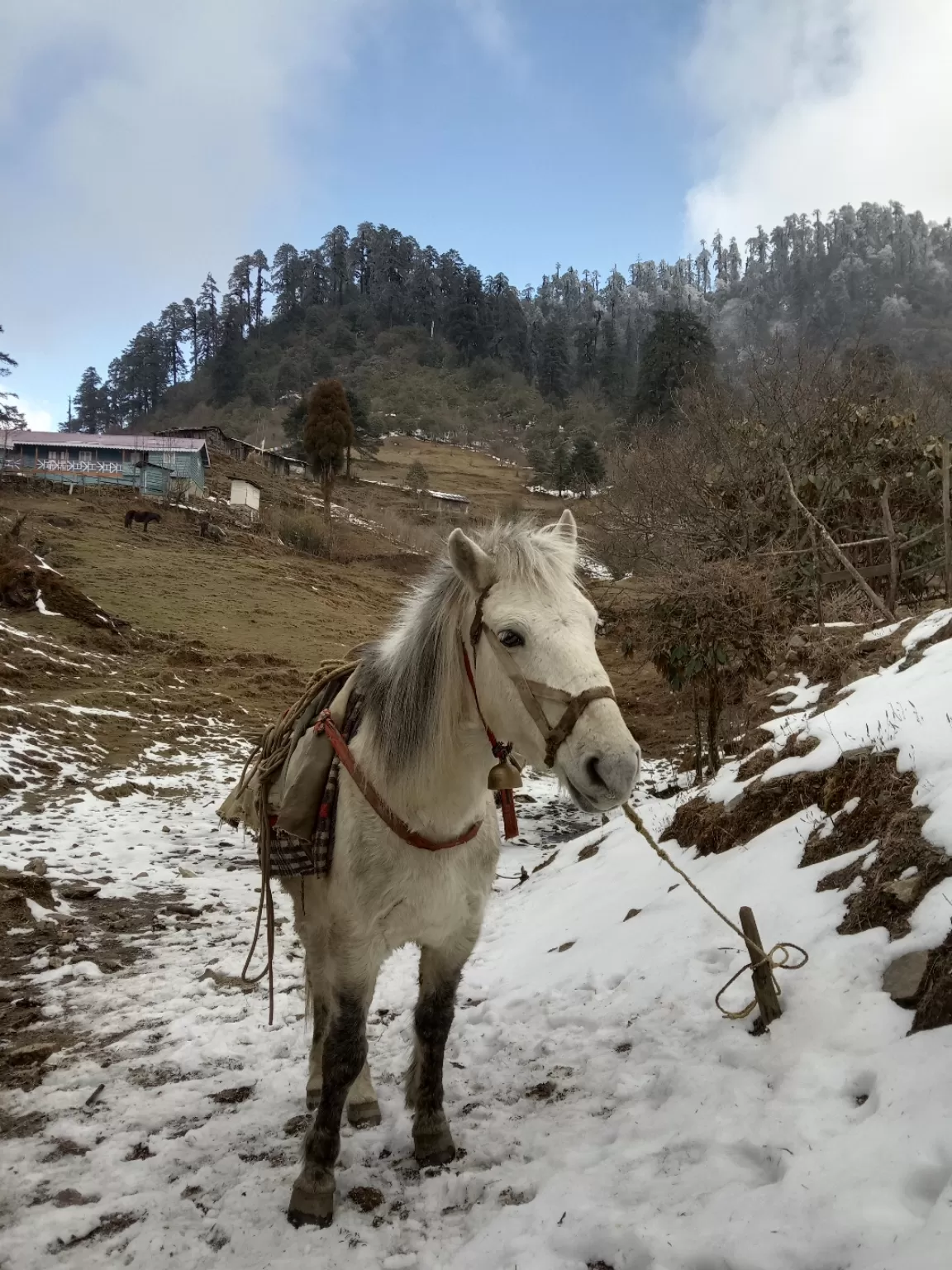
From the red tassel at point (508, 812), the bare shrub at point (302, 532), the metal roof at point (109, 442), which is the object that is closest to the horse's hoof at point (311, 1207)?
the red tassel at point (508, 812)

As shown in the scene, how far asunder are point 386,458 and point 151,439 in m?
19.9

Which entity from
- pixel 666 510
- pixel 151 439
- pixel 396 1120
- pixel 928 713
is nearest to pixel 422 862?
pixel 396 1120

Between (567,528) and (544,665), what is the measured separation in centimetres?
89

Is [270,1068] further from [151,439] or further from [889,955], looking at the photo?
[151,439]

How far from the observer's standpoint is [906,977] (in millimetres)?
2275

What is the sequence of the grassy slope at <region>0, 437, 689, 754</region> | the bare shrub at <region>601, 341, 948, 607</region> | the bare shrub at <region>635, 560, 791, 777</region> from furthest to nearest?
the grassy slope at <region>0, 437, 689, 754</region> → the bare shrub at <region>601, 341, 948, 607</region> → the bare shrub at <region>635, 560, 791, 777</region>

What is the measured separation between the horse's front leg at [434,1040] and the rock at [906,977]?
141 cm

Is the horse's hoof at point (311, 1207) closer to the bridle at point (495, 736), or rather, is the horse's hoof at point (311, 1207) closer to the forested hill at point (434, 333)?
the bridle at point (495, 736)

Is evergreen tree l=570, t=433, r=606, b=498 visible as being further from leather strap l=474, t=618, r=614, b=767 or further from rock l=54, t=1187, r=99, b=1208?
rock l=54, t=1187, r=99, b=1208

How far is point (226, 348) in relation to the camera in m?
85.9

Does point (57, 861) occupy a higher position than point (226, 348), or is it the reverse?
point (226, 348)

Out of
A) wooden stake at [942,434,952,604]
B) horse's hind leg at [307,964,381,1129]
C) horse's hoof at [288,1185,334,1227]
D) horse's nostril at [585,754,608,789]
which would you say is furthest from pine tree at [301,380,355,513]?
horse's nostril at [585,754,608,789]

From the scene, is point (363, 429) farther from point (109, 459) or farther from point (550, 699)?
point (550, 699)

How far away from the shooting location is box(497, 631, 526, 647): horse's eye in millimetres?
2053
